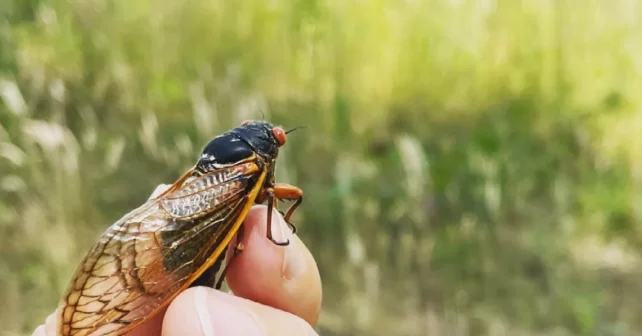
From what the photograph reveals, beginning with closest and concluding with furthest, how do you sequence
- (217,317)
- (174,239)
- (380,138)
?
(217,317) → (174,239) → (380,138)

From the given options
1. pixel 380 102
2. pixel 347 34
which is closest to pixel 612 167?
pixel 380 102

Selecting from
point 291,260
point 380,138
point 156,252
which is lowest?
point 380,138

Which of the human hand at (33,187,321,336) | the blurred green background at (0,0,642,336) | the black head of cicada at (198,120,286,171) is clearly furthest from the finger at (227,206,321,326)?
the blurred green background at (0,0,642,336)

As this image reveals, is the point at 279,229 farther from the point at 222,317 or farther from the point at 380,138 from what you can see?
the point at 380,138

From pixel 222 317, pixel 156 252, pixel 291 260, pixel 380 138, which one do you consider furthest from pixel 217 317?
pixel 380 138

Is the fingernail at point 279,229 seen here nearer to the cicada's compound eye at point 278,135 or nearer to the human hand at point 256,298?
the human hand at point 256,298

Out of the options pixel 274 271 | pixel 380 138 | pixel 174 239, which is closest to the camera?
pixel 174 239

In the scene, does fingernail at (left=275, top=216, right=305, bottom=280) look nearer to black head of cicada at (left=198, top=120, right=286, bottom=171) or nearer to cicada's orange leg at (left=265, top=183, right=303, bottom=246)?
cicada's orange leg at (left=265, top=183, right=303, bottom=246)
